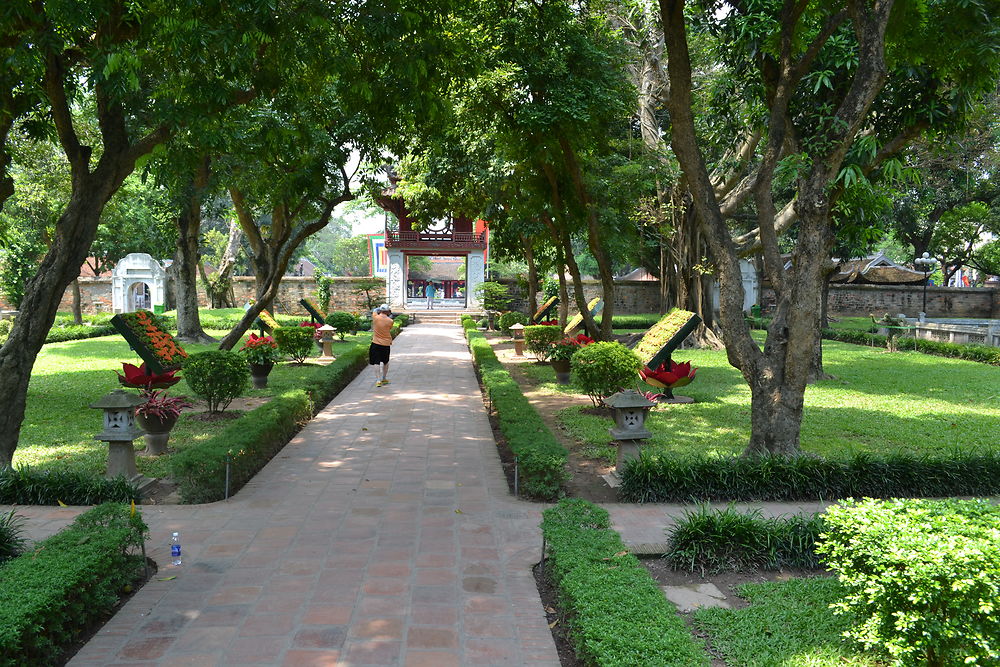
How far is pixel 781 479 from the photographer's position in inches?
236

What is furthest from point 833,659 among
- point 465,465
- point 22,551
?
point 22,551

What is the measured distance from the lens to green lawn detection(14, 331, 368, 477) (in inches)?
280

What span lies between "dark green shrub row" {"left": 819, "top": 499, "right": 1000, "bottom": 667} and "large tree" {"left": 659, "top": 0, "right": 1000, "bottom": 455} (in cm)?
297

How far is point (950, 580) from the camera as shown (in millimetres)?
2824

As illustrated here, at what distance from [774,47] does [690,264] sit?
485 inches

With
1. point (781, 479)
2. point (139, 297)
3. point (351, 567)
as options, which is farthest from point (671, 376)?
point (139, 297)

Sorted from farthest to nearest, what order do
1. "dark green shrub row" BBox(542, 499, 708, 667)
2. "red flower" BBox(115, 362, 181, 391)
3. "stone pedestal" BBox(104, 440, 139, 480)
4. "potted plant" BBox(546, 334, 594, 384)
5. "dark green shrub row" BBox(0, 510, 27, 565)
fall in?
"potted plant" BBox(546, 334, 594, 384) < "red flower" BBox(115, 362, 181, 391) < "stone pedestal" BBox(104, 440, 139, 480) < "dark green shrub row" BBox(0, 510, 27, 565) < "dark green shrub row" BBox(542, 499, 708, 667)

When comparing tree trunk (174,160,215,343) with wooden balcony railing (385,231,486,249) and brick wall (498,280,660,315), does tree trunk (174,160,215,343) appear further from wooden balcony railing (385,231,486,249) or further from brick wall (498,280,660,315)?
brick wall (498,280,660,315)

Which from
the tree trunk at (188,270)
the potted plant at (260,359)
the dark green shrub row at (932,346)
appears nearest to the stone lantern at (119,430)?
the potted plant at (260,359)

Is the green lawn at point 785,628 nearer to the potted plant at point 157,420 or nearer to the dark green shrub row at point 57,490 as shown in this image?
the dark green shrub row at point 57,490

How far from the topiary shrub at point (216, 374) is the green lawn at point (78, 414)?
441 mm

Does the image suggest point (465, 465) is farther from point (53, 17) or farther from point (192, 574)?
point (53, 17)

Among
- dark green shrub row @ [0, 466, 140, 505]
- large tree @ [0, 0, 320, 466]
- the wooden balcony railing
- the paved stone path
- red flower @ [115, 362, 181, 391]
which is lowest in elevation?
the paved stone path

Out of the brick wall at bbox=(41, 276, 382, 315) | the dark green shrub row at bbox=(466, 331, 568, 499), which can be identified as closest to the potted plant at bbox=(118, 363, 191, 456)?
the dark green shrub row at bbox=(466, 331, 568, 499)
